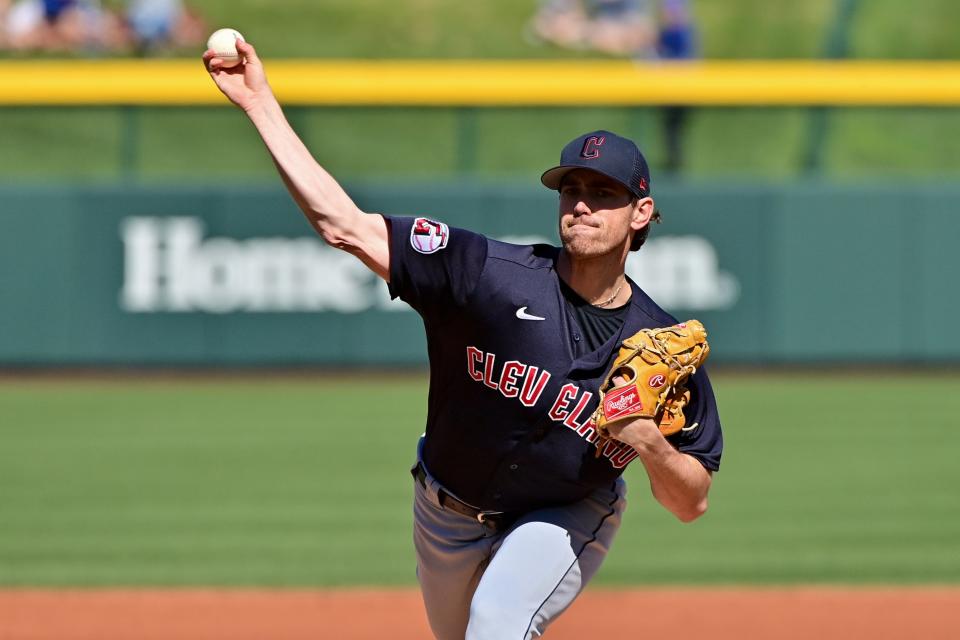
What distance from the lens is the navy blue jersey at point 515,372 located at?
12.9 ft

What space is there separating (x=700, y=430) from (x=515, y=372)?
1.79 feet

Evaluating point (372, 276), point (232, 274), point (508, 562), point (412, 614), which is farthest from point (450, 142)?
point (508, 562)

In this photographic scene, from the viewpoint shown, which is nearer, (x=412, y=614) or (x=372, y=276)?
(x=412, y=614)

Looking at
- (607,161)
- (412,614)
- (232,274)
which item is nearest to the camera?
(607,161)

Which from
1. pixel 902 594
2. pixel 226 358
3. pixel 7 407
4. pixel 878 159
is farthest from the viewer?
pixel 878 159

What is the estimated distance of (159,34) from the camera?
61.5ft

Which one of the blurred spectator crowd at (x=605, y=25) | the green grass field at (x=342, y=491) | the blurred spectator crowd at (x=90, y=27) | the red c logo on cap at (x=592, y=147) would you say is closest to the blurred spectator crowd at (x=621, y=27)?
the blurred spectator crowd at (x=605, y=25)

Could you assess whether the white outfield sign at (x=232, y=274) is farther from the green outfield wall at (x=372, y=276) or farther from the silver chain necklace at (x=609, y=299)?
the silver chain necklace at (x=609, y=299)

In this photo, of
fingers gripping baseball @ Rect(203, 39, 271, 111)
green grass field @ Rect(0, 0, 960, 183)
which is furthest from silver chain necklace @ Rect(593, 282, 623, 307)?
green grass field @ Rect(0, 0, 960, 183)

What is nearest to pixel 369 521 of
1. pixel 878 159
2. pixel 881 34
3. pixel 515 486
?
pixel 515 486

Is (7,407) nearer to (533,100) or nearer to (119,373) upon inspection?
(119,373)

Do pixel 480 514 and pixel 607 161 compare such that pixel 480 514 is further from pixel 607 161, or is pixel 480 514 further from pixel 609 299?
pixel 607 161

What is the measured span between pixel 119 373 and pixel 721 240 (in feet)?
20.5

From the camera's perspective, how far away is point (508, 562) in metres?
3.94
